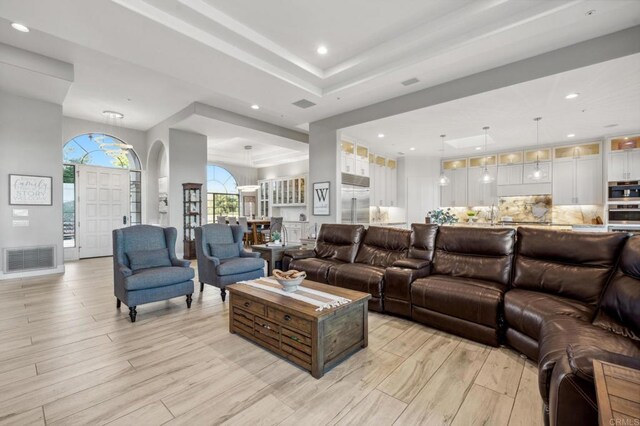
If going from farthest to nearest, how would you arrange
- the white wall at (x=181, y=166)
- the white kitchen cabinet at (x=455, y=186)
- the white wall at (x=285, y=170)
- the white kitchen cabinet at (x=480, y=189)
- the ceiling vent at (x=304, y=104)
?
1. the white wall at (x=285, y=170)
2. the white kitchen cabinet at (x=455, y=186)
3. the white kitchen cabinet at (x=480, y=189)
4. the white wall at (x=181, y=166)
5. the ceiling vent at (x=304, y=104)

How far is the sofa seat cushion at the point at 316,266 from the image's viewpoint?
3.94 meters

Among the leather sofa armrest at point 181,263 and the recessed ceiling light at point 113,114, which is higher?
the recessed ceiling light at point 113,114

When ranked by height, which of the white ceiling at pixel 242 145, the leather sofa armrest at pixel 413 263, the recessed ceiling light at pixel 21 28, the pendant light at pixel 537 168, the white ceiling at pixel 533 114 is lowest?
the leather sofa armrest at pixel 413 263

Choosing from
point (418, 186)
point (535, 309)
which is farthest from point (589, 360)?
point (418, 186)

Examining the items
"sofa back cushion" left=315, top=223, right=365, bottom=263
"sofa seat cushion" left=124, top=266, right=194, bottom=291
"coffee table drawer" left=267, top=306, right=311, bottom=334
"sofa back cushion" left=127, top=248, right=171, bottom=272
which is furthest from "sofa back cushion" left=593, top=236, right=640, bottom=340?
"sofa back cushion" left=127, top=248, right=171, bottom=272

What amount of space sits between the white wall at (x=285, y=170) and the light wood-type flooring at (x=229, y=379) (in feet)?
26.5

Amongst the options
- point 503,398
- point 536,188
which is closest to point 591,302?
point 503,398

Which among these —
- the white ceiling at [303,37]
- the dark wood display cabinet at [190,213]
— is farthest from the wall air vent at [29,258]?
the white ceiling at [303,37]

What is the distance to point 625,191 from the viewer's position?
641cm

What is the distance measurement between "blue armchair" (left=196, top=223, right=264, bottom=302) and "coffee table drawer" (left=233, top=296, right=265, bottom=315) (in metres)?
1.15

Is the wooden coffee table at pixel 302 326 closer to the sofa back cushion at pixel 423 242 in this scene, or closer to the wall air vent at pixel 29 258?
the sofa back cushion at pixel 423 242

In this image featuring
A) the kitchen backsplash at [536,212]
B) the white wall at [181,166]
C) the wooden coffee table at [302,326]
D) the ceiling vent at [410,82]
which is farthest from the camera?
the kitchen backsplash at [536,212]

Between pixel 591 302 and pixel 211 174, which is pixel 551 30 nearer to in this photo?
pixel 591 302

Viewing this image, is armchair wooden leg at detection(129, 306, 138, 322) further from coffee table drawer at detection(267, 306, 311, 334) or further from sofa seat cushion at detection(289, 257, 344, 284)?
sofa seat cushion at detection(289, 257, 344, 284)
